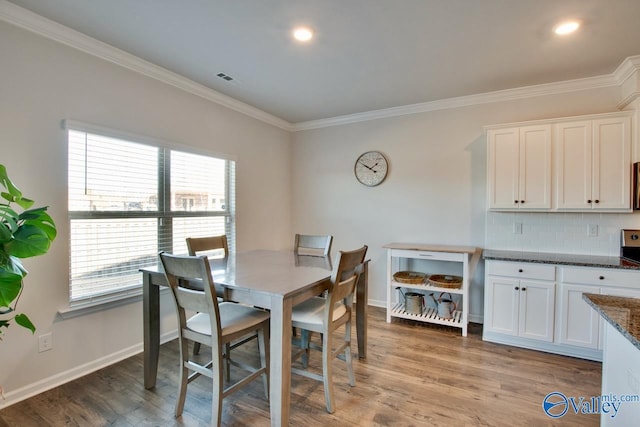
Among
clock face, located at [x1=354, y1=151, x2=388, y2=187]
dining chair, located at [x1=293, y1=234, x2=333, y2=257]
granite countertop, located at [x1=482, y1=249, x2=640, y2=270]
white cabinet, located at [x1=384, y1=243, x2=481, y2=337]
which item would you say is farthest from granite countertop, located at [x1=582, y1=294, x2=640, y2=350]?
clock face, located at [x1=354, y1=151, x2=388, y2=187]

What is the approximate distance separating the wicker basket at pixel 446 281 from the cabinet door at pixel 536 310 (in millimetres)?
579

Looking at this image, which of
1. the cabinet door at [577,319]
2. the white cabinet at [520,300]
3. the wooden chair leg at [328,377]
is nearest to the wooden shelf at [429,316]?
the white cabinet at [520,300]

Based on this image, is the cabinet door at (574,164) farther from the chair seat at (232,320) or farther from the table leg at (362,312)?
the chair seat at (232,320)

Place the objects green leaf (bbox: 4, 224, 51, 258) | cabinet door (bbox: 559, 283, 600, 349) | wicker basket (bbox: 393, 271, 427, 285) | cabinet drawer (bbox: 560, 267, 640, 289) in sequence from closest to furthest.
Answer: green leaf (bbox: 4, 224, 51, 258) → cabinet drawer (bbox: 560, 267, 640, 289) → cabinet door (bbox: 559, 283, 600, 349) → wicker basket (bbox: 393, 271, 427, 285)

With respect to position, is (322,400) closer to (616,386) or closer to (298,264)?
(298,264)

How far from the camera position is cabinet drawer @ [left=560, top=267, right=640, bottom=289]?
8.16ft

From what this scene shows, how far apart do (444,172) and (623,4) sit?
200 cm

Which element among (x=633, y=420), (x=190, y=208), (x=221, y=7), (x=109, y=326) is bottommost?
(x=109, y=326)

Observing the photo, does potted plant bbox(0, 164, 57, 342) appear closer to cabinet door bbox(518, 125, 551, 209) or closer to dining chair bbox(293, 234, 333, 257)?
dining chair bbox(293, 234, 333, 257)

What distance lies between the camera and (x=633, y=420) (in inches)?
44.1

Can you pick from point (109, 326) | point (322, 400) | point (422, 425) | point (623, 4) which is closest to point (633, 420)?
point (422, 425)

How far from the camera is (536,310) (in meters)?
2.79

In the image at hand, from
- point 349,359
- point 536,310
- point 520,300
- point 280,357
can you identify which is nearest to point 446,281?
point 520,300

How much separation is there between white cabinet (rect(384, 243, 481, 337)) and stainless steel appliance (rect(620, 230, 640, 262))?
1206mm
